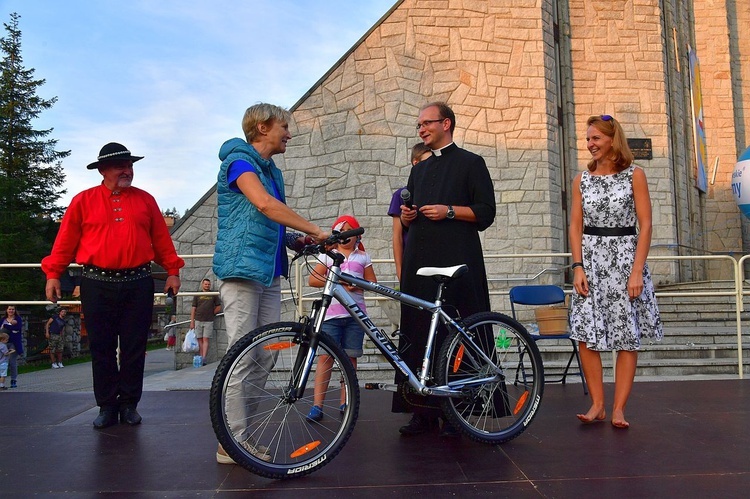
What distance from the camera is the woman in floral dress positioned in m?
4.40

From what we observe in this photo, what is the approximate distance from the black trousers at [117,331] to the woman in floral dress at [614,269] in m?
2.83

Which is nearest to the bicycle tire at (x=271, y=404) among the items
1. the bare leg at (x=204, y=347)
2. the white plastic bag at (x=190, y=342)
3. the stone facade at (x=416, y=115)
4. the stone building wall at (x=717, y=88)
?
the white plastic bag at (x=190, y=342)

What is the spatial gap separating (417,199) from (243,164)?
122 centimetres

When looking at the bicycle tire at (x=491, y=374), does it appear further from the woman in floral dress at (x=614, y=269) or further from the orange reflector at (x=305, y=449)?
the orange reflector at (x=305, y=449)

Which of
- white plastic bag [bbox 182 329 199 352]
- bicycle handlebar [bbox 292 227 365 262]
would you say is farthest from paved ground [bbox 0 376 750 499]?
white plastic bag [bbox 182 329 199 352]

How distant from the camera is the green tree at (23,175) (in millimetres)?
34469

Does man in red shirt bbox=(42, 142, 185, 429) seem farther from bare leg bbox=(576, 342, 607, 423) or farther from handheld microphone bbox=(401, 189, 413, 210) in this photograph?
bare leg bbox=(576, 342, 607, 423)

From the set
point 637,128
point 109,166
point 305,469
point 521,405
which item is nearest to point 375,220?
point 637,128

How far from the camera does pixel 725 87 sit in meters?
18.2

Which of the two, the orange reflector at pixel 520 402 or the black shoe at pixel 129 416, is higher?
the orange reflector at pixel 520 402

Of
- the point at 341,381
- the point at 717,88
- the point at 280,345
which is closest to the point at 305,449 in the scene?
the point at 341,381

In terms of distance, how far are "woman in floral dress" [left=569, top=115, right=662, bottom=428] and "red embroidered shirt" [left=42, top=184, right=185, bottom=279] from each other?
281cm

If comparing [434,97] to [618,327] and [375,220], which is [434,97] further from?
[618,327]

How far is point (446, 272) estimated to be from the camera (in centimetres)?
383
